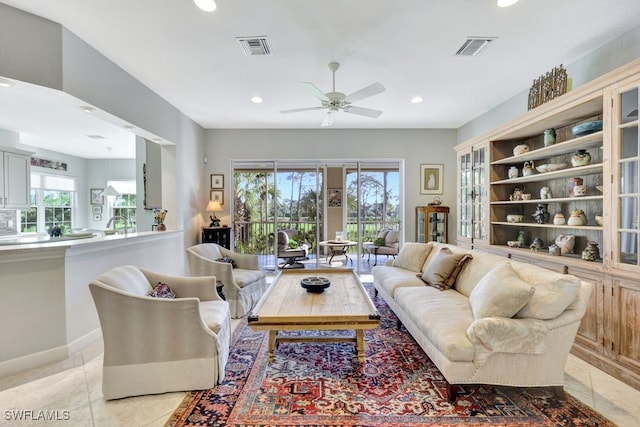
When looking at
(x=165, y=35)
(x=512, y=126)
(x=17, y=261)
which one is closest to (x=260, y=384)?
(x=17, y=261)

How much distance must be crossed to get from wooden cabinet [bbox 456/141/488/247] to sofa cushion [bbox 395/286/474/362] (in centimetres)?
171

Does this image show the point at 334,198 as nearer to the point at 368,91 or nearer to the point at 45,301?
the point at 368,91

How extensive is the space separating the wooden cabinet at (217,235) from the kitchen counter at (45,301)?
228 cm

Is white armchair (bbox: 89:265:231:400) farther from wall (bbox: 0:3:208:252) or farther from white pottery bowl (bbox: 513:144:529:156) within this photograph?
white pottery bowl (bbox: 513:144:529:156)

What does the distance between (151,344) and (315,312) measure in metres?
1.18

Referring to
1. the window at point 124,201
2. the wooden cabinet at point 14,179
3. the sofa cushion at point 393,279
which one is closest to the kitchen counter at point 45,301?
the sofa cushion at point 393,279

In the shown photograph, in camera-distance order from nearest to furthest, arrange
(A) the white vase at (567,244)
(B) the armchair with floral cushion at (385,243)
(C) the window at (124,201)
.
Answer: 1. (A) the white vase at (567,244)
2. (B) the armchair with floral cushion at (385,243)
3. (C) the window at (124,201)

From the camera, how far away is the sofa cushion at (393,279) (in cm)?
337

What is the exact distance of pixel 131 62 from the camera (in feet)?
10.6

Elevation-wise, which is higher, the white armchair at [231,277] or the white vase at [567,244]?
the white vase at [567,244]

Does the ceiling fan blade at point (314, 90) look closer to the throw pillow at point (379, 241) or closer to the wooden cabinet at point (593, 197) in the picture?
the wooden cabinet at point (593, 197)

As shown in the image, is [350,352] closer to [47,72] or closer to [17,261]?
[17,261]

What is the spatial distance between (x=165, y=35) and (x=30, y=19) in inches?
39.1

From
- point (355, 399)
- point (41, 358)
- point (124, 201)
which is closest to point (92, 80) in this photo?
point (41, 358)
